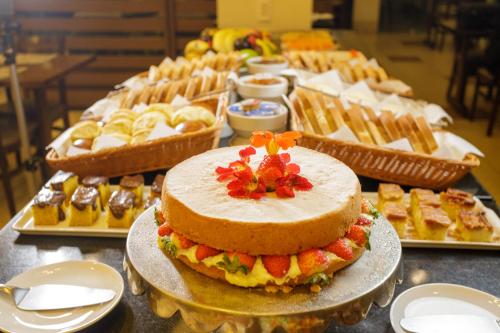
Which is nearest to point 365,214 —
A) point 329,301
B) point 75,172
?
point 329,301

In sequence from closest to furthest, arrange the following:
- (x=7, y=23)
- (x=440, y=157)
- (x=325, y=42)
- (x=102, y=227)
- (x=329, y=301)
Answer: (x=329, y=301)
(x=102, y=227)
(x=440, y=157)
(x=7, y=23)
(x=325, y=42)

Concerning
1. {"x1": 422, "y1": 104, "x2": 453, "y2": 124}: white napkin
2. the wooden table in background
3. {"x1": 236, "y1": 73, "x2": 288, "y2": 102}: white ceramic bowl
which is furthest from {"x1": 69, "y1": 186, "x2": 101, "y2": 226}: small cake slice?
the wooden table in background

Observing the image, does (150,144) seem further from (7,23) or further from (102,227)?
(7,23)

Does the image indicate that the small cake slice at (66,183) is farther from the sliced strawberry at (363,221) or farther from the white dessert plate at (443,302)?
→ the white dessert plate at (443,302)

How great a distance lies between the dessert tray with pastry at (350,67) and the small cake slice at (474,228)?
1.23 meters

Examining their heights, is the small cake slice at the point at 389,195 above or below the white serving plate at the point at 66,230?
above

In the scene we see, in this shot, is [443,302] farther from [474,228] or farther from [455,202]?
[455,202]

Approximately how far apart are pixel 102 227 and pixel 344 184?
80 cm

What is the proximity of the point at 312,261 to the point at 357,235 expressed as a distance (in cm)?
14

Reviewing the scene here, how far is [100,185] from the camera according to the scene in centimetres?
167

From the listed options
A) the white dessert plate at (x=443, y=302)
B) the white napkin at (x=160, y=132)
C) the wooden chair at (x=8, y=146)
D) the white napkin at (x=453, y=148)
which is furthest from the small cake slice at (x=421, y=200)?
the wooden chair at (x=8, y=146)

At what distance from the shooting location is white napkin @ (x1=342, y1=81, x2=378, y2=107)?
2.31m

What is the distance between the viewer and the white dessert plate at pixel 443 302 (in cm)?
112

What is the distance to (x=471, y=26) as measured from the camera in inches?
227
